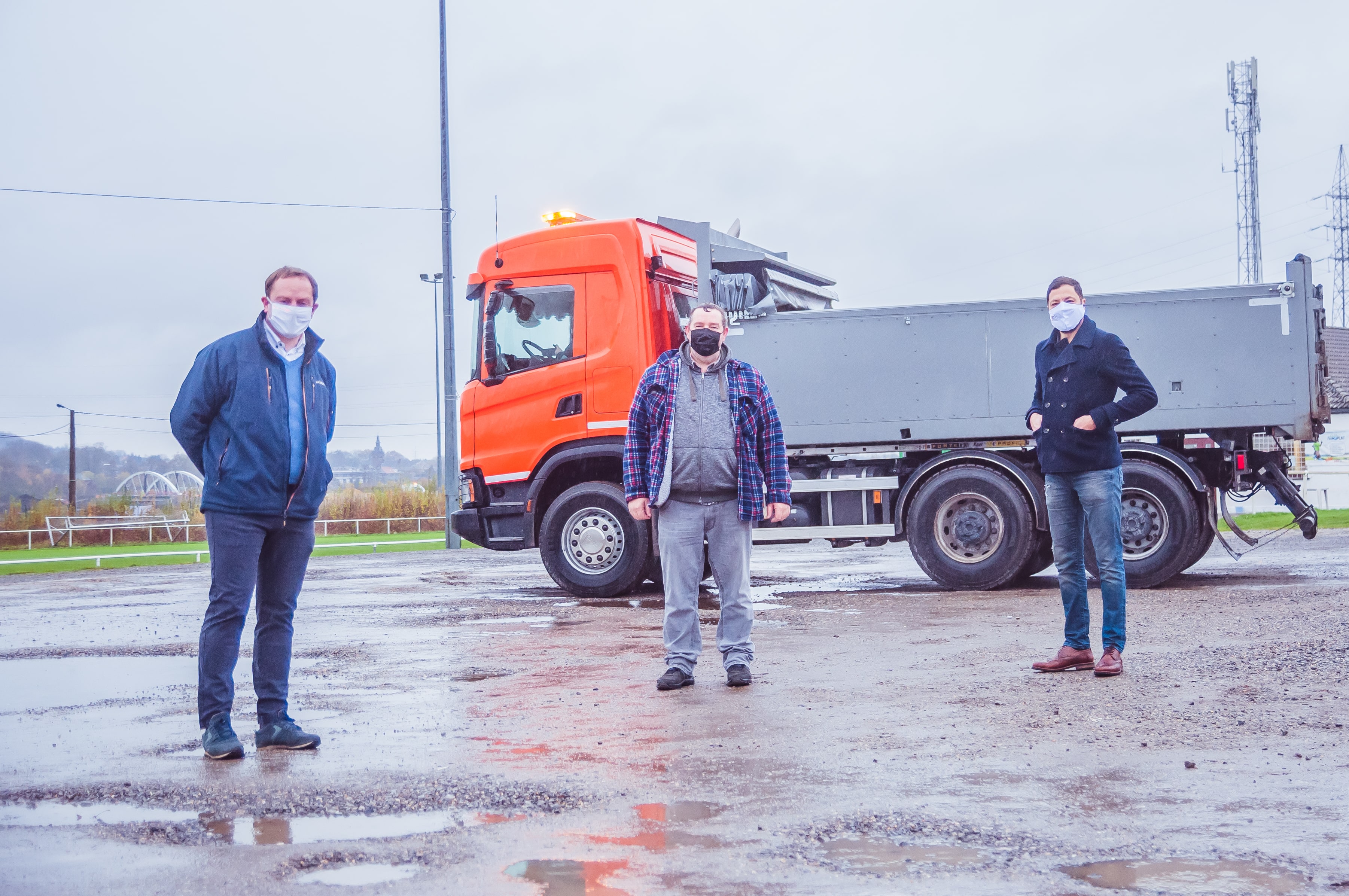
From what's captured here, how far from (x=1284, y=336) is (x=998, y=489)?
2.72 metres

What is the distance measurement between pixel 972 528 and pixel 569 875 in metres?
8.82

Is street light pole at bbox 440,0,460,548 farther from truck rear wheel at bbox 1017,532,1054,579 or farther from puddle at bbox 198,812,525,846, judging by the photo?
puddle at bbox 198,812,525,846

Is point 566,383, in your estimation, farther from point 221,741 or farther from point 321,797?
point 321,797

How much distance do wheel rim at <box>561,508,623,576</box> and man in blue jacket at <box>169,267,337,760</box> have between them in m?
6.45

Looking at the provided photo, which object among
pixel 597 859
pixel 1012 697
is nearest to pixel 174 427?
pixel 597 859

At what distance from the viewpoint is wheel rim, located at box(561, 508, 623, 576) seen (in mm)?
11656

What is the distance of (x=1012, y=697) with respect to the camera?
225 inches

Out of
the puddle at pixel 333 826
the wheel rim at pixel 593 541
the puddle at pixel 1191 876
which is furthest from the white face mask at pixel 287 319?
the wheel rim at pixel 593 541

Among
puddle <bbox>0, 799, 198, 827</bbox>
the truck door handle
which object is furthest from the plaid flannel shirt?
the truck door handle

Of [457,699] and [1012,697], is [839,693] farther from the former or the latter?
[457,699]

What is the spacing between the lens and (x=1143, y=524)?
11086 millimetres

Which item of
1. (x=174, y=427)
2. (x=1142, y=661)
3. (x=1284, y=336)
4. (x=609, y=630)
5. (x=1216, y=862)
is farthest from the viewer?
(x=1284, y=336)

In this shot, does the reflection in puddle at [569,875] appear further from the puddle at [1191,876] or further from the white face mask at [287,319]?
the white face mask at [287,319]

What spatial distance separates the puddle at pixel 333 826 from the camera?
362 centimetres
